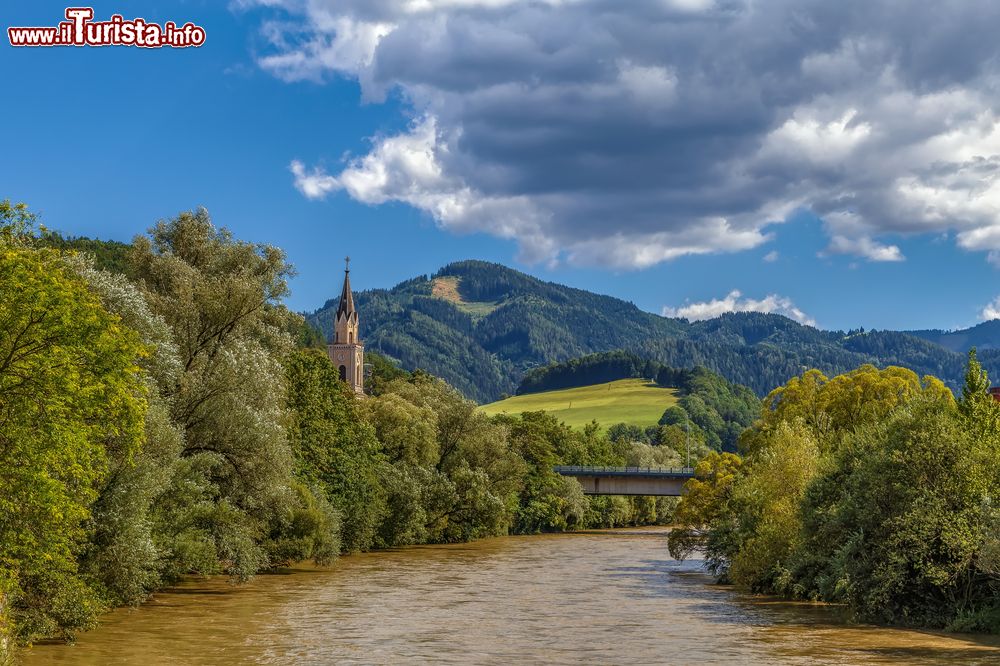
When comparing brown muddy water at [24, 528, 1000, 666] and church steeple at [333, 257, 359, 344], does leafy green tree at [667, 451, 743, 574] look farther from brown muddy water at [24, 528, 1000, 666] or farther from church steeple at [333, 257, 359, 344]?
church steeple at [333, 257, 359, 344]

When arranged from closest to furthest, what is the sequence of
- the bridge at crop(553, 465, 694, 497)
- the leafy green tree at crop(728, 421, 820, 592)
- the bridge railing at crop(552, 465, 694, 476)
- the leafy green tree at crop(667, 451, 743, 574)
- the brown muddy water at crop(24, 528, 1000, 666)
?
the brown muddy water at crop(24, 528, 1000, 666)
the leafy green tree at crop(728, 421, 820, 592)
the leafy green tree at crop(667, 451, 743, 574)
the bridge at crop(553, 465, 694, 497)
the bridge railing at crop(552, 465, 694, 476)

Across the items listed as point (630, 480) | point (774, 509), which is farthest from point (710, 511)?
point (630, 480)

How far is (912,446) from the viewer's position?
45.6 metres

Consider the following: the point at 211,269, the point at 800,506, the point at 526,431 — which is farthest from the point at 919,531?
the point at 526,431

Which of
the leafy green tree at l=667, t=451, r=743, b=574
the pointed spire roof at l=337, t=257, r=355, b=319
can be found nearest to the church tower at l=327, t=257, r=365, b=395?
the pointed spire roof at l=337, t=257, r=355, b=319

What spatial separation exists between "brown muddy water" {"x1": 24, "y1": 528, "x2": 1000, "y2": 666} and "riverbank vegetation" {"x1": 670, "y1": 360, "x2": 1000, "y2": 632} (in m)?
1.84

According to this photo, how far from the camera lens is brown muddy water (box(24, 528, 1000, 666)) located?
38656mm

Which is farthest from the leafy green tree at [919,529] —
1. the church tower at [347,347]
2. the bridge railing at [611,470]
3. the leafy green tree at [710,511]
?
the church tower at [347,347]

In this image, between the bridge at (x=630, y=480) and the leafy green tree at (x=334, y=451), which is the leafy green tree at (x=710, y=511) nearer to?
the leafy green tree at (x=334, y=451)

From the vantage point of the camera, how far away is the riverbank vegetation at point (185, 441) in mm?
31375

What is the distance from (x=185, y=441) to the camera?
54.2 metres

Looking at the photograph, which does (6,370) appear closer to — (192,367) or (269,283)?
(192,367)

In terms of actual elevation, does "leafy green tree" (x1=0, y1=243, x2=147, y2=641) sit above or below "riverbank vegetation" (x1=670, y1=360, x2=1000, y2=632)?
above

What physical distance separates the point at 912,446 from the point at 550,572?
3602cm
